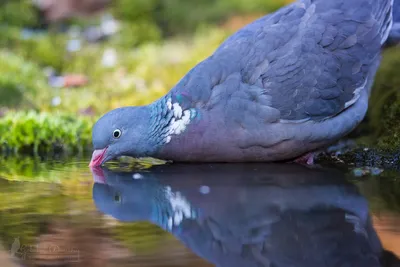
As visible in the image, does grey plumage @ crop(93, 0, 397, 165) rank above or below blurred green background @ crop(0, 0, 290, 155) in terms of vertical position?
below

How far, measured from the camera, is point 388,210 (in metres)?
3.38

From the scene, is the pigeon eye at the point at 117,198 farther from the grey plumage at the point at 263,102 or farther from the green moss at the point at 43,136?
the green moss at the point at 43,136

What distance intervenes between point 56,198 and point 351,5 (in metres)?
2.72

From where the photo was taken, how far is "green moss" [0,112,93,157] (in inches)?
237

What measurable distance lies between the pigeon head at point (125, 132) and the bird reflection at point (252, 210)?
0.58 ft

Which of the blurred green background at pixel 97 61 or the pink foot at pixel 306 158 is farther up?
the blurred green background at pixel 97 61

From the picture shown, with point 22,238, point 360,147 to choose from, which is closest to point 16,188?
point 22,238

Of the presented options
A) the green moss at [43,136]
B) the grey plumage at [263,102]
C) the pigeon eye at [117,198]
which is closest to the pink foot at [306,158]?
the grey plumage at [263,102]

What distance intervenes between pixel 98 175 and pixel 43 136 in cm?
151

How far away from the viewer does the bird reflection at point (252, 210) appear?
2.78m

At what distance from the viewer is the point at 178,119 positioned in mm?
4809

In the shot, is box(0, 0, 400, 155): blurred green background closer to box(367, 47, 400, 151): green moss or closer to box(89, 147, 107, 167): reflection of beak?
box(367, 47, 400, 151): green moss

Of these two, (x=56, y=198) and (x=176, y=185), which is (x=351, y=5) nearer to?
(x=176, y=185)

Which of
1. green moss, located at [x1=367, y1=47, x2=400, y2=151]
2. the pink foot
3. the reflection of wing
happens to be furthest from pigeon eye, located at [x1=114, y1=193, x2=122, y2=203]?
green moss, located at [x1=367, y1=47, x2=400, y2=151]
